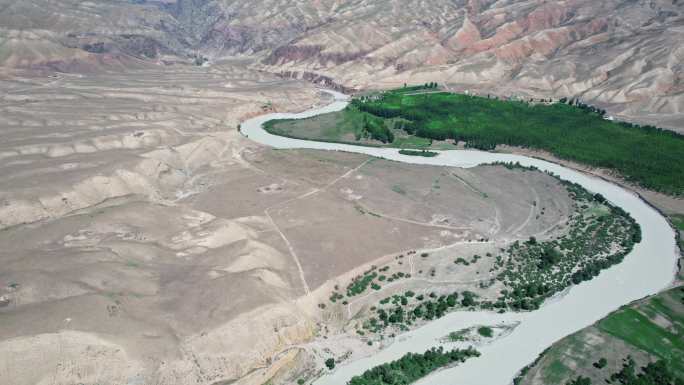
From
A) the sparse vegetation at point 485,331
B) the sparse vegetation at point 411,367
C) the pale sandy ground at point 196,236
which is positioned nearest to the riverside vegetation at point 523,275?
the pale sandy ground at point 196,236

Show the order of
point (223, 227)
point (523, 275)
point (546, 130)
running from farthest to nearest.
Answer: point (546, 130) < point (223, 227) < point (523, 275)

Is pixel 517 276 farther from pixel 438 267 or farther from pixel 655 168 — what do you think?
pixel 655 168

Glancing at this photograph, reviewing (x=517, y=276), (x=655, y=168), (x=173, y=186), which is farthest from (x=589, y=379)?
(x=173, y=186)

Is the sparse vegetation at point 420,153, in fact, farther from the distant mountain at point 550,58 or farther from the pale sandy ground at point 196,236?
the distant mountain at point 550,58

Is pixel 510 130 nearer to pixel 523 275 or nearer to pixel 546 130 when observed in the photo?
pixel 546 130

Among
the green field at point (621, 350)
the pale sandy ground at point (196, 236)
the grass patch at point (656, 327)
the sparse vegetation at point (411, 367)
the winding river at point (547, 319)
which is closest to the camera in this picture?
the pale sandy ground at point (196, 236)

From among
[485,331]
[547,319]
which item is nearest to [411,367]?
[485,331]
